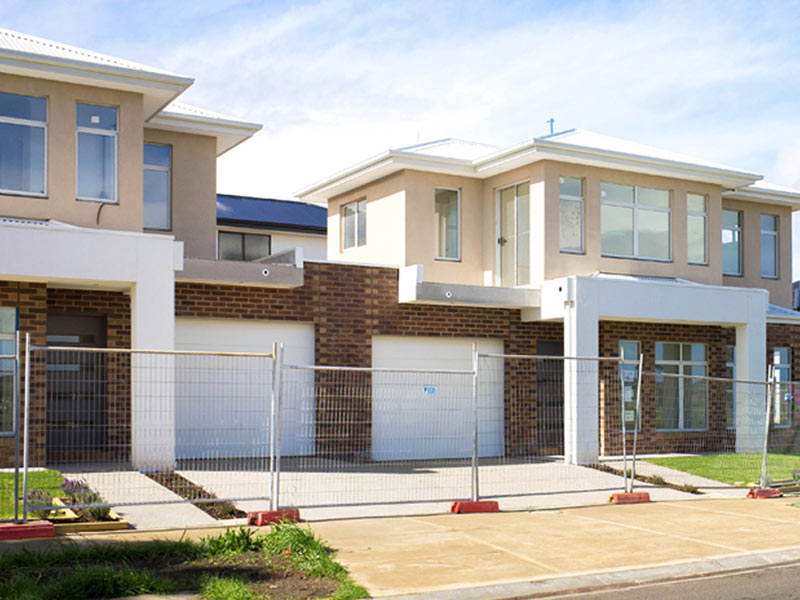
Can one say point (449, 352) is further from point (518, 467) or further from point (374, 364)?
point (518, 467)

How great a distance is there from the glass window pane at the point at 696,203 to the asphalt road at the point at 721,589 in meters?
14.5

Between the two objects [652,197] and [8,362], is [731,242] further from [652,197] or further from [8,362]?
[8,362]

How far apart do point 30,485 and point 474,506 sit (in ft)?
18.7

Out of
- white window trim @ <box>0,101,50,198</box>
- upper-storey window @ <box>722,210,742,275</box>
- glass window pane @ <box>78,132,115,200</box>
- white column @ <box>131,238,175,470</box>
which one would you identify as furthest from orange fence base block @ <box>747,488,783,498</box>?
white window trim @ <box>0,101,50,198</box>

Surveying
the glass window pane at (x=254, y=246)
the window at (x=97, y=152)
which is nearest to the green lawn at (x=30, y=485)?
the window at (x=97, y=152)

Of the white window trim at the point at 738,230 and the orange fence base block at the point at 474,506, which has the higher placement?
the white window trim at the point at 738,230

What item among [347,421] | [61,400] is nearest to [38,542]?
[61,400]

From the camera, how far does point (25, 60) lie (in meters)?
14.9

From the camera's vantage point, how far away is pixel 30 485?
1245 centimetres

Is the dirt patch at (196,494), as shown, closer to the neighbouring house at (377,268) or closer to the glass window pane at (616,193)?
the neighbouring house at (377,268)

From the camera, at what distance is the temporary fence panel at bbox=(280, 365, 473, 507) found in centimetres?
1348

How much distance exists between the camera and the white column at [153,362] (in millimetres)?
13398

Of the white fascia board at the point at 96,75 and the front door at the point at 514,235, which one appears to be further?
the front door at the point at 514,235

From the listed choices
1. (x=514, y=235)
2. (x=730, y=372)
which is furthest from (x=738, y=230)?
(x=514, y=235)
